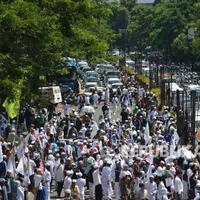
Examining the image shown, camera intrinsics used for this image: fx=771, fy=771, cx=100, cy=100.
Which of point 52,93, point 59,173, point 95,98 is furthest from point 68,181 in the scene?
point 95,98

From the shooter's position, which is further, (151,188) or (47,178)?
(47,178)

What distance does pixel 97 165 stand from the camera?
2288 cm

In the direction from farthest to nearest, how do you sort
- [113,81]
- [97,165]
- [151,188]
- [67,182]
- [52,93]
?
[113,81] < [52,93] < [97,165] < [67,182] < [151,188]

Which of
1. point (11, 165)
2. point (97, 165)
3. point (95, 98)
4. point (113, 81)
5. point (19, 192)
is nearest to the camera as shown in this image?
point (19, 192)

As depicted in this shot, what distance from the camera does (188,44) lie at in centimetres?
6569

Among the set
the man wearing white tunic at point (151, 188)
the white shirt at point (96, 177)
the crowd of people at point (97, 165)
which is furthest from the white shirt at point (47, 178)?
the man wearing white tunic at point (151, 188)

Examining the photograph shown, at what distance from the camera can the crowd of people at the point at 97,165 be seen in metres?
21.1

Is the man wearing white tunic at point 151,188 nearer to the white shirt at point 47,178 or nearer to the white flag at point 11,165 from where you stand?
the white shirt at point 47,178

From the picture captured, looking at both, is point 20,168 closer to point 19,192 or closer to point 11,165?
point 11,165

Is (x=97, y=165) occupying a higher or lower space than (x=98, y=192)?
higher

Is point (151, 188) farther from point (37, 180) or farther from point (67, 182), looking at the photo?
point (37, 180)

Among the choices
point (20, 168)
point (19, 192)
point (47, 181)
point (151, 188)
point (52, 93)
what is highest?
point (52, 93)

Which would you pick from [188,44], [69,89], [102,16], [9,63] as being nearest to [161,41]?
[188,44]

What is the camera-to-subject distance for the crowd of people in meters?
21.1
